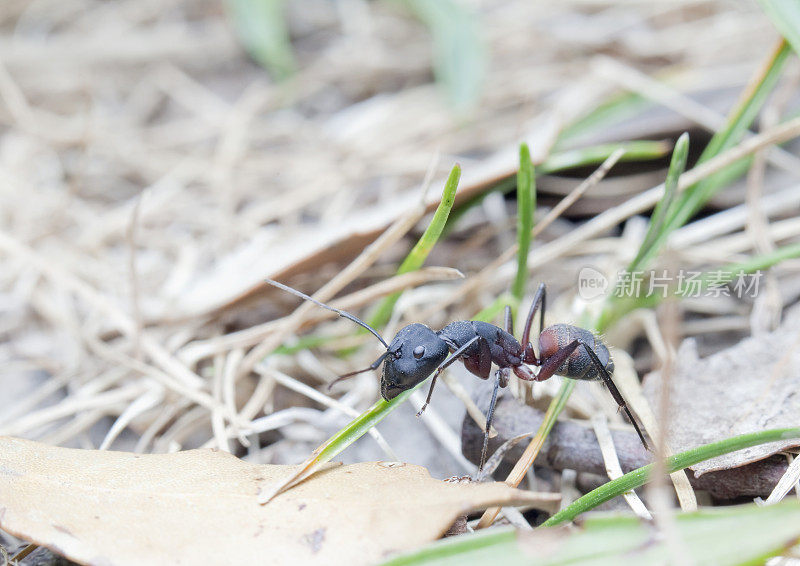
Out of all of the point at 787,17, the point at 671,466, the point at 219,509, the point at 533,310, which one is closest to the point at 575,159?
the point at 533,310

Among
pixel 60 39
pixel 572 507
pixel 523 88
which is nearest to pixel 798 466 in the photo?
pixel 572 507

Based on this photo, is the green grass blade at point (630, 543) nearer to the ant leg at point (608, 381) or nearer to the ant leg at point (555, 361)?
the ant leg at point (608, 381)

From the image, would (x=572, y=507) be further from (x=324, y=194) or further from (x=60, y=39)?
(x=60, y=39)

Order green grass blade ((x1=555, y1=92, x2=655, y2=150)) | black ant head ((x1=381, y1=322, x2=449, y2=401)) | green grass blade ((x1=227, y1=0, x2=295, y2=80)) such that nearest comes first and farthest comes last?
black ant head ((x1=381, y1=322, x2=449, y2=401)) < green grass blade ((x1=555, y1=92, x2=655, y2=150)) < green grass blade ((x1=227, y1=0, x2=295, y2=80))

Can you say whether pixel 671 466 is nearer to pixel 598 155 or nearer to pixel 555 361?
pixel 555 361

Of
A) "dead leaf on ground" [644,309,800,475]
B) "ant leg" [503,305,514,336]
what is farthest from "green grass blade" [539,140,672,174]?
"dead leaf on ground" [644,309,800,475]

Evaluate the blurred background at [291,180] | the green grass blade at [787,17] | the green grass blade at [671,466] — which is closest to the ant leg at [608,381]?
the blurred background at [291,180]

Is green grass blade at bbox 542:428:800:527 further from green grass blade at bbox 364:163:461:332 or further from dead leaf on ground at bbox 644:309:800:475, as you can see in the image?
green grass blade at bbox 364:163:461:332

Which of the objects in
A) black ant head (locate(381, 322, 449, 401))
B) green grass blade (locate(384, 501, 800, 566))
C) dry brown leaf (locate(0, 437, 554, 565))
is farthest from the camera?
black ant head (locate(381, 322, 449, 401))
